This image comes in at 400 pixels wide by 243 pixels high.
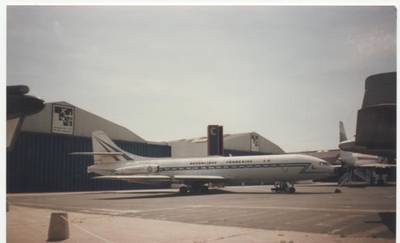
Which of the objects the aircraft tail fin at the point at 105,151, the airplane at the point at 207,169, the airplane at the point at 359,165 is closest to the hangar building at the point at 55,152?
the aircraft tail fin at the point at 105,151

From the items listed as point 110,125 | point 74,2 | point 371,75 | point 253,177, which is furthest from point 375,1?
point 110,125

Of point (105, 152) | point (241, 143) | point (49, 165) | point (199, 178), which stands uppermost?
point (241, 143)

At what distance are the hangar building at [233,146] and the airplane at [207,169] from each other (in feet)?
50.8

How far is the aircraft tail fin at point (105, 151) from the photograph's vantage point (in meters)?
33.6

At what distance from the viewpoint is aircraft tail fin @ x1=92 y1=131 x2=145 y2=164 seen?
33.6m

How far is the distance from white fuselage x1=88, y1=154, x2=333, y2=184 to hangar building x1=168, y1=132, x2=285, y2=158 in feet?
52.8

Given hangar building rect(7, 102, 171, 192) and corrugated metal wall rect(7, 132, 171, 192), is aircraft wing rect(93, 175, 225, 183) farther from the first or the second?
corrugated metal wall rect(7, 132, 171, 192)

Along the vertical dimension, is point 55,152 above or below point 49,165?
above

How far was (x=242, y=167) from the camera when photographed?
2952cm

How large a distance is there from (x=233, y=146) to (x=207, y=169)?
82.5ft

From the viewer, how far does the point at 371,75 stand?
10641 mm

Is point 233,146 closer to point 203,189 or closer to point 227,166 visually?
point 203,189

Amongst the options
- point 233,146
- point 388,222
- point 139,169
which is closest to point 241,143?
point 233,146

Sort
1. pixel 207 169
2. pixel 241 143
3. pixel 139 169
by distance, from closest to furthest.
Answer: pixel 207 169 → pixel 139 169 → pixel 241 143
